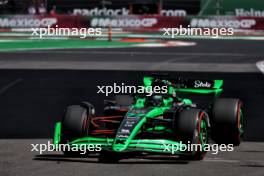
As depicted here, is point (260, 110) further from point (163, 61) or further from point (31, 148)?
point (163, 61)

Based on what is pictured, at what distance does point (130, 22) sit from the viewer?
189 feet

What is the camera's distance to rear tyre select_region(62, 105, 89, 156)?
10.8 metres

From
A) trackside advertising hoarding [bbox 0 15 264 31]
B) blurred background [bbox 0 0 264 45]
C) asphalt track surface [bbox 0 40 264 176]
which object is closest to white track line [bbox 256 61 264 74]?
asphalt track surface [bbox 0 40 264 176]

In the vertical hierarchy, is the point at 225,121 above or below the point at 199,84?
below

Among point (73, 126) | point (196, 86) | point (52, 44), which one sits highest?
point (196, 86)

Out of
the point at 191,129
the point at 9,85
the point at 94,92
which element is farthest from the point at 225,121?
the point at 9,85

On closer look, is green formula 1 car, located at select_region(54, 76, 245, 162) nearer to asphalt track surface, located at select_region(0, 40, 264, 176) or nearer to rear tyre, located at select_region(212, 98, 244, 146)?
rear tyre, located at select_region(212, 98, 244, 146)

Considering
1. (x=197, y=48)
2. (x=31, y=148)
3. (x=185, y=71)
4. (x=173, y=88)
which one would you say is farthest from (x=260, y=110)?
(x=197, y=48)

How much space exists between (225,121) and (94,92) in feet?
27.8

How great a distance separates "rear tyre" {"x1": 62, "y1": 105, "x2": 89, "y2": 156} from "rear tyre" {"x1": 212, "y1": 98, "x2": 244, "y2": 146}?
1.98m

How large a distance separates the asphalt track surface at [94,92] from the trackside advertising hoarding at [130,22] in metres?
10.5

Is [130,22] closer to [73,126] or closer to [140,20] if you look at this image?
[140,20]

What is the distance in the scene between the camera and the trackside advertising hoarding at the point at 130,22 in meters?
55.6

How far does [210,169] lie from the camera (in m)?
9.92
